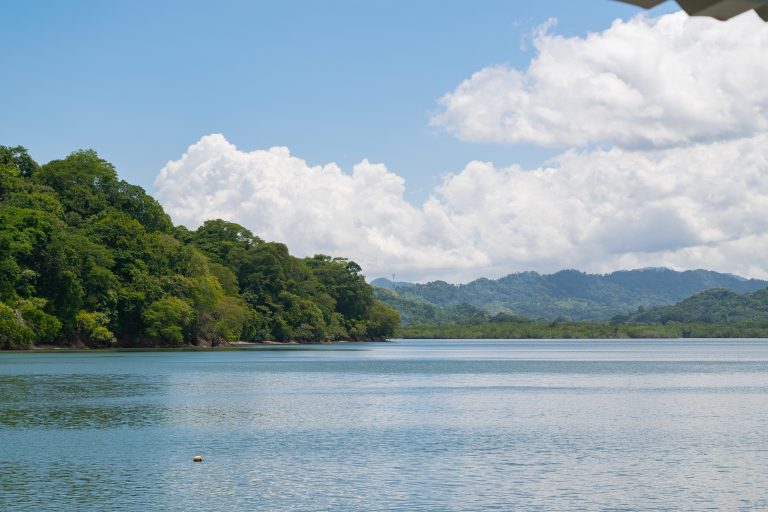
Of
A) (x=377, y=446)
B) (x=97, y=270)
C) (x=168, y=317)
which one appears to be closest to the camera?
(x=377, y=446)

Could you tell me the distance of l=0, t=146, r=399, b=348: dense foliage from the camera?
388 ft

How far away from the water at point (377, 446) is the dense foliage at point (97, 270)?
52.8m

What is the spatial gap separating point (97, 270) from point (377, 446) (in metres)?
98.3

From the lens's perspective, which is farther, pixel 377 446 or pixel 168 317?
pixel 168 317

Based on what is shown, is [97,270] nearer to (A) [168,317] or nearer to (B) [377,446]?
(A) [168,317]

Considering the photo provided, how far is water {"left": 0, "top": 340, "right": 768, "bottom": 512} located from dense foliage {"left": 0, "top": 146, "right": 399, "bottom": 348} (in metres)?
52.8

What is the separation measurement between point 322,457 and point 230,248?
159 metres

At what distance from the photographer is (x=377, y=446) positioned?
116 feet

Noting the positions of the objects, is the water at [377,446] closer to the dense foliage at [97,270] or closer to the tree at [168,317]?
the dense foliage at [97,270]

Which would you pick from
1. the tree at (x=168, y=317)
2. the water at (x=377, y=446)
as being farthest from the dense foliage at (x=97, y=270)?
the water at (x=377, y=446)

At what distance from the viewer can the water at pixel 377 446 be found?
25453 millimetres

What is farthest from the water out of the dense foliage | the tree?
the tree

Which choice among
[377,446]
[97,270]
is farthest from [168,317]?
[377,446]

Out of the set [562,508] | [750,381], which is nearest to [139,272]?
[750,381]
